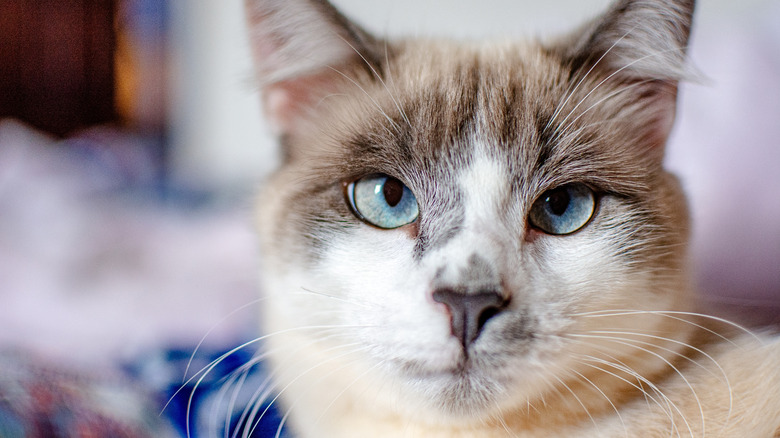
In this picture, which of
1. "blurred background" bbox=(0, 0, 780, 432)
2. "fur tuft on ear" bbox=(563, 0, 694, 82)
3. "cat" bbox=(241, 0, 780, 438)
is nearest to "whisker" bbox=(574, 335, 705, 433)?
"cat" bbox=(241, 0, 780, 438)

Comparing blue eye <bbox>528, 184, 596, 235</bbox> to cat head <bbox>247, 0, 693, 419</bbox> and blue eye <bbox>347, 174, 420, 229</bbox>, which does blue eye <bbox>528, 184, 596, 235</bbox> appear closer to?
cat head <bbox>247, 0, 693, 419</bbox>

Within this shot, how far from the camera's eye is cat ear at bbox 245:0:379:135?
855mm

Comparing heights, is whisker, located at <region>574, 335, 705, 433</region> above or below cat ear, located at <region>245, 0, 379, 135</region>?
below

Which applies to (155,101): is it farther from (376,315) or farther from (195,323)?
(376,315)

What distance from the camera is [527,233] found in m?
0.75

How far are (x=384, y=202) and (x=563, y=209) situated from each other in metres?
0.26

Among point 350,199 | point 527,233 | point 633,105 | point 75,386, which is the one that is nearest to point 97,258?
point 75,386

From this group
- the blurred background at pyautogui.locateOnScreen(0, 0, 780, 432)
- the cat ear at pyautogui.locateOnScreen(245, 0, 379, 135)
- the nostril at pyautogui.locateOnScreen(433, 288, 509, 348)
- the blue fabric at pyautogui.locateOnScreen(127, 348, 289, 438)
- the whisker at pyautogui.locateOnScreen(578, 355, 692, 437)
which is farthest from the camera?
the blurred background at pyautogui.locateOnScreen(0, 0, 780, 432)

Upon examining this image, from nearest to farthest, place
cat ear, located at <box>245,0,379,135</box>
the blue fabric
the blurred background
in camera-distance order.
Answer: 1. cat ear, located at <box>245,0,379,135</box>
2. the blue fabric
3. the blurred background

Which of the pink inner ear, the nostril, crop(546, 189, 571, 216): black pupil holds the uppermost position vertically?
the pink inner ear

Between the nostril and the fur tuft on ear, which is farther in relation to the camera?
the fur tuft on ear

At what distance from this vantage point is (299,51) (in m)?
0.90

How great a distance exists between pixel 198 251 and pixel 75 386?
906mm

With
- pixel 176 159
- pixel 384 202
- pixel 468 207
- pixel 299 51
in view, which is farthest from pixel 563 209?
pixel 176 159
